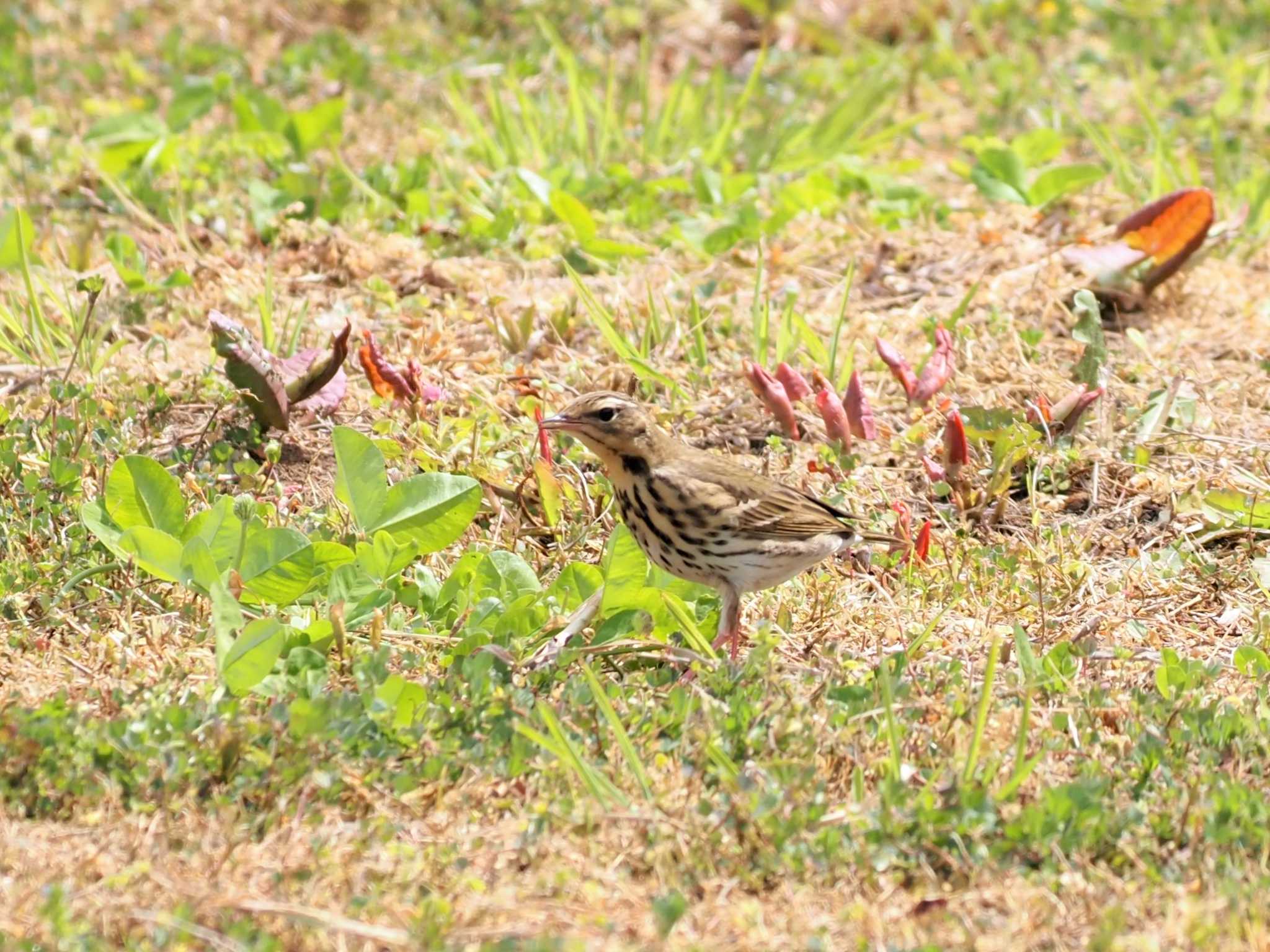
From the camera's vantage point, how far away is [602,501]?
524 cm

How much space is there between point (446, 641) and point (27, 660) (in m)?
1.02

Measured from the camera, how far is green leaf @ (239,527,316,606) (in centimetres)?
442

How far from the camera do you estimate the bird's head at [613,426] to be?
4.61 metres

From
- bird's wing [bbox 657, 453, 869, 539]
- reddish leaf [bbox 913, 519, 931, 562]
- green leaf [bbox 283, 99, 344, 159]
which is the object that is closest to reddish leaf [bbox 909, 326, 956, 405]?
reddish leaf [bbox 913, 519, 931, 562]

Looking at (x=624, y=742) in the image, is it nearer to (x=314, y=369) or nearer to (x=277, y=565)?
(x=277, y=565)

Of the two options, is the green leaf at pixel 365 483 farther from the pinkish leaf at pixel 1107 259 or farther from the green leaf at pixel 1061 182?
the green leaf at pixel 1061 182

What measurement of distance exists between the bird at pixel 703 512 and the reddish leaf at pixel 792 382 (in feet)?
3.22

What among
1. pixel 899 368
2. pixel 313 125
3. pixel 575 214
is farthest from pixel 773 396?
pixel 313 125

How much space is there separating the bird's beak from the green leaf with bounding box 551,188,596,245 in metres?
2.30

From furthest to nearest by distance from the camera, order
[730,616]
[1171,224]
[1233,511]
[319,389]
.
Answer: [1171,224], [319,389], [1233,511], [730,616]

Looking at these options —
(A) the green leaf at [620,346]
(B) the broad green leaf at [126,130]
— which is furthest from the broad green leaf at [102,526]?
(B) the broad green leaf at [126,130]

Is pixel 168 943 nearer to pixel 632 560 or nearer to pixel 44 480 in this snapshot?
pixel 632 560

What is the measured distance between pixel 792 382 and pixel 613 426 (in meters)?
1.27

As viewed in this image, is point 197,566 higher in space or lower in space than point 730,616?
higher
